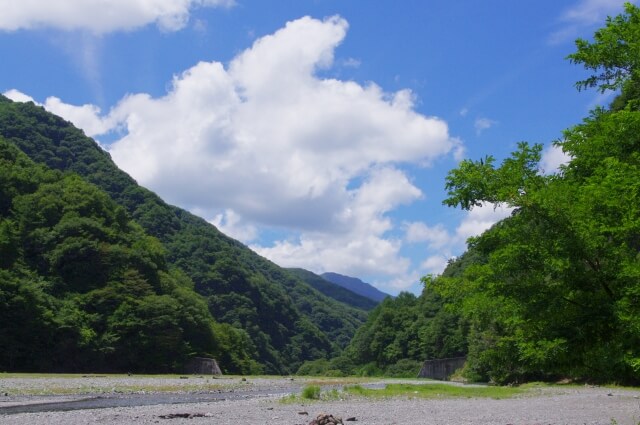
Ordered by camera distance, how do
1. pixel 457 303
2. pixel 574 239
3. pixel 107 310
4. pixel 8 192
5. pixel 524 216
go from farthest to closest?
pixel 8 192
pixel 107 310
pixel 457 303
pixel 524 216
pixel 574 239

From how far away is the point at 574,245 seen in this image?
19.5ft

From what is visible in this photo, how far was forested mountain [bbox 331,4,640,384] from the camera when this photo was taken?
5.88 meters

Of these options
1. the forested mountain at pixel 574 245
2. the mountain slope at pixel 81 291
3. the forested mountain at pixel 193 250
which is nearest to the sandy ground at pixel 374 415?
the forested mountain at pixel 574 245

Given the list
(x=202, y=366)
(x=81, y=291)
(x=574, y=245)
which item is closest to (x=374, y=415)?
(x=574, y=245)

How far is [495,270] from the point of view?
6.62 meters

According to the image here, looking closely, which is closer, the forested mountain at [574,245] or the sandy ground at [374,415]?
the forested mountain at [574,245]

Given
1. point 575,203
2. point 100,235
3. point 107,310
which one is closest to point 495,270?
point 575,203

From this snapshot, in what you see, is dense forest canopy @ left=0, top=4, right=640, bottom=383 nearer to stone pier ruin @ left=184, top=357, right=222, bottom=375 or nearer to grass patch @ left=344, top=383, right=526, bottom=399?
stone pier ruin @ left=184, top=357, right=222, bottom=375

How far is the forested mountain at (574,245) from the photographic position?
5883 mm

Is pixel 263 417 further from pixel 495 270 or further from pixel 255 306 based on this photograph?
pixel 255 306

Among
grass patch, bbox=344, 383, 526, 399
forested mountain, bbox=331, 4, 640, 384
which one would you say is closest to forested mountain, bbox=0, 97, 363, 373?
grass patch, bbox=344, 383, 526, 399

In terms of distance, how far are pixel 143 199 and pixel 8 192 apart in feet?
188

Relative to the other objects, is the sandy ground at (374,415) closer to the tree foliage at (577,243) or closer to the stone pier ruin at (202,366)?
the tree foliage at (577,243)

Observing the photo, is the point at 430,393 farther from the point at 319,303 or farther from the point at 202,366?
the point at 319,303
